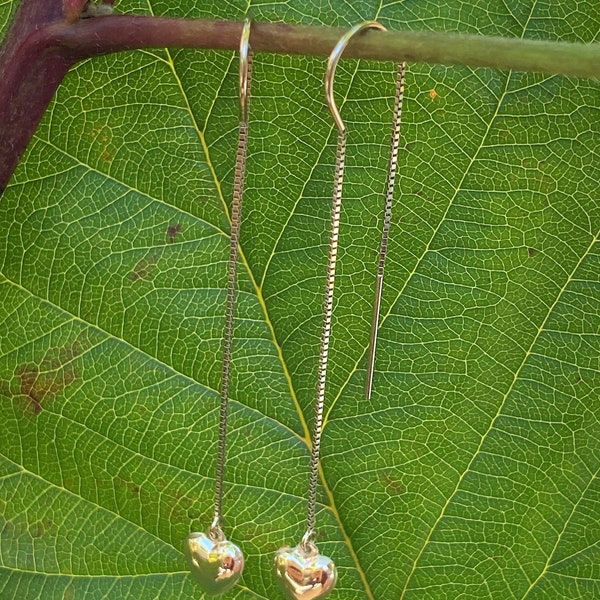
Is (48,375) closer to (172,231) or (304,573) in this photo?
(172,231)

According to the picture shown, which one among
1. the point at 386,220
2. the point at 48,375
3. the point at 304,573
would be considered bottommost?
the point at 304,573

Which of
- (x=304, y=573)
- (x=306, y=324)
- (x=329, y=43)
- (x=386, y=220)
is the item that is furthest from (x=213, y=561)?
(x=329, y=43)

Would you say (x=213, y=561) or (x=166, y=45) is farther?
(x=213, y=561)

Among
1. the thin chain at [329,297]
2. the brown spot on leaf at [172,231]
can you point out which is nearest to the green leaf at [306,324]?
the brown spot on leaf at [172,231]

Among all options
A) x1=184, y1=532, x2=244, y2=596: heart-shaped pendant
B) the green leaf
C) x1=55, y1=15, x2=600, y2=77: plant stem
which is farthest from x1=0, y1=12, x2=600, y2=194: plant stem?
x1=184, y1=532, x2=244, y2=596: heart-shaped pendant

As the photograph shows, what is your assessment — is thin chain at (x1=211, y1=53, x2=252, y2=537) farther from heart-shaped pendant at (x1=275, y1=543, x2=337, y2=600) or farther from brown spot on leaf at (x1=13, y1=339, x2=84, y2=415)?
brown spot on leaf at (x1=13, y1=339, x2=84, y2=415)

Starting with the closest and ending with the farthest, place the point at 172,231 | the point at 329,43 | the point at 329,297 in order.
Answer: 1. the point at 329,43
2. the point at 329,297
3. the point at 172,231

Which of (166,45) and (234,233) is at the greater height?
(166,45)
